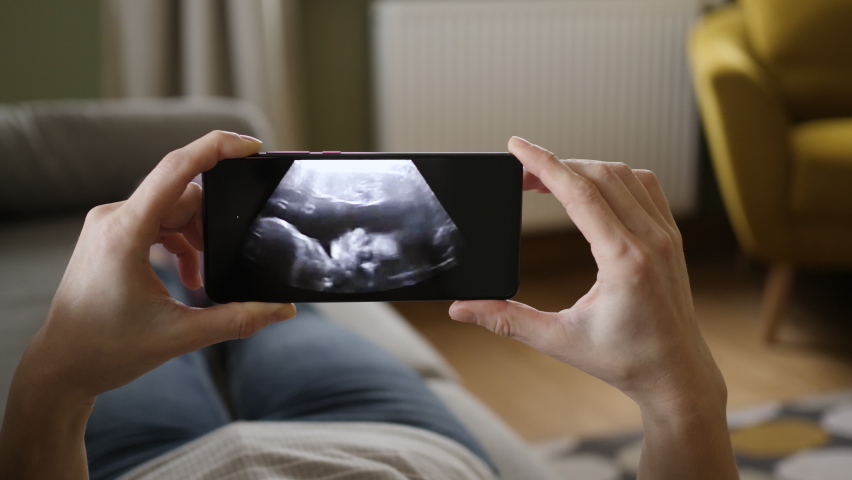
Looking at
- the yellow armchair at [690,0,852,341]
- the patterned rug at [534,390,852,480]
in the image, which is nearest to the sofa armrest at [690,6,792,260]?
the yellow armchair at [690,0,852,341]

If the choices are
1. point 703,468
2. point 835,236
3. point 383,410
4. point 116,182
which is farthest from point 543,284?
point 703,468

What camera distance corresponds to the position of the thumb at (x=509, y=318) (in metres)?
0.48

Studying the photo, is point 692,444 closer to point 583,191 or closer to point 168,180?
point 583,191

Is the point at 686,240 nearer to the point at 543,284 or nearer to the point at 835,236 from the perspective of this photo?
the point at 543,284

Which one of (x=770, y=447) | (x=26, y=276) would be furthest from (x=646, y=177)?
(x=770, y=447)

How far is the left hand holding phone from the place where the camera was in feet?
1.39

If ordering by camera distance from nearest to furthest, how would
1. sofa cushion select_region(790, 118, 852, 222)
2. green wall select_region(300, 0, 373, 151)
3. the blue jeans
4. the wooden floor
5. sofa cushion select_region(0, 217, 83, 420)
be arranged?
the blue jeans
sofa cushion select_region(0, 217, 83, 420)
the wooden floor
sofa cushion select_region(790, 118, 852, 222)
green wall select_region(300, 0, 373, 151)

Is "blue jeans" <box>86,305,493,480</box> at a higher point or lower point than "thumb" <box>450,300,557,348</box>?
lower

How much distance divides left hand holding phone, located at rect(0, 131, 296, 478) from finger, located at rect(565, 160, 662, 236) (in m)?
0.23

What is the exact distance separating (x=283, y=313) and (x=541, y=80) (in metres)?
2.01

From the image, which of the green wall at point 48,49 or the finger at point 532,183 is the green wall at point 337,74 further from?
the finger at point 532,183

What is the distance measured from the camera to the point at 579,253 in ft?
8.52

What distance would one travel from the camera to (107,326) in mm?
430

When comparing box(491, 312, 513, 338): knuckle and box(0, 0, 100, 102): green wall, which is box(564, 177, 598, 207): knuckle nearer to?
box(491, 312, 513, 338): knuckle
